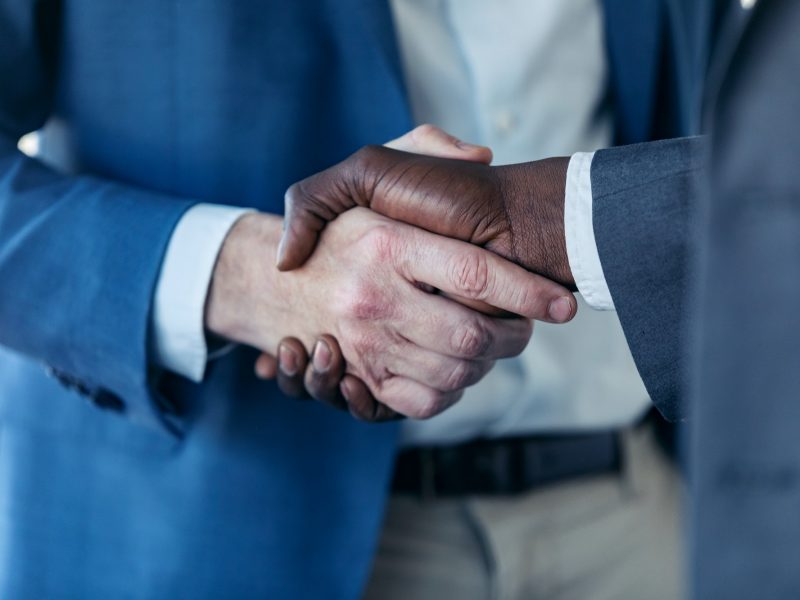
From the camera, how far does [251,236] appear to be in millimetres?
819

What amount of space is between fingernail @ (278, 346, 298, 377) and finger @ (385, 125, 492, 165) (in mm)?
218

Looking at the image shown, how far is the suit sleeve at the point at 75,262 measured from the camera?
83 centimetres

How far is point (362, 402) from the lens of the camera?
81 centimetres

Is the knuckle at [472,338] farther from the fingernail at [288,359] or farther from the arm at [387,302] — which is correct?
the fingernail at [288,359]

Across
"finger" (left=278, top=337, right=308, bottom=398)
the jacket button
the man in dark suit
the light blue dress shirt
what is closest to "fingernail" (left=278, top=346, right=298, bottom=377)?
"finger" (left=278, top=337, right=308, bottom=398)

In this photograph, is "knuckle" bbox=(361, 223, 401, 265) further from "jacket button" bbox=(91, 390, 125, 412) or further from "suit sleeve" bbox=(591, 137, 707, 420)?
"jacket button" bbox=(91, 390, 125, 412)

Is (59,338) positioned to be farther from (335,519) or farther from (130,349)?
(335,519)

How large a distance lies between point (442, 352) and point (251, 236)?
0.74 ft

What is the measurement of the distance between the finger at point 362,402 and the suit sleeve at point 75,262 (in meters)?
0.21

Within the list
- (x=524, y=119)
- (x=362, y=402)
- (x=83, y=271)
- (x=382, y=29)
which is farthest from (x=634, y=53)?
(x=83, y=271)

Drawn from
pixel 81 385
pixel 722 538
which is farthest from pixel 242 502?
pixel 722 538

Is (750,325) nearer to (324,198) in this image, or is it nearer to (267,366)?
(324,198)

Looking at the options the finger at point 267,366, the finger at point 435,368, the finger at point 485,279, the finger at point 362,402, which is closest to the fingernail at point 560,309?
the finger at point 485,279

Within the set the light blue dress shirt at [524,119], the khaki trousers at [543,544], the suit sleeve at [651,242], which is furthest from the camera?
the khaki trousers at [543,544]
